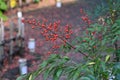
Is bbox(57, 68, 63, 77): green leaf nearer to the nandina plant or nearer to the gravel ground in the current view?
the nandina plant

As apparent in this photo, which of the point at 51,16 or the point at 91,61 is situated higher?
the point at 51,16

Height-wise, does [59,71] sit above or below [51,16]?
below

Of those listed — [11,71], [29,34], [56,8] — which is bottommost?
[11,71]

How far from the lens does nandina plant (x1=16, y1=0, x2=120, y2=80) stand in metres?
2.17

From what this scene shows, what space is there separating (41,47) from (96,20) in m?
5.45

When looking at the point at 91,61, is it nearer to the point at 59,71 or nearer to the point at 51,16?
the point at 59,71

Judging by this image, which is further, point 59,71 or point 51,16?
point 51,16

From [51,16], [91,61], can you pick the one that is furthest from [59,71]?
[51,16]

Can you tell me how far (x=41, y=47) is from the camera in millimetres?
8508

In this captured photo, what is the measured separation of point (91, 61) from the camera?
2.27m

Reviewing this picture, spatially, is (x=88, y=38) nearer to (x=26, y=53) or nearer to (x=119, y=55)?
(x=119, y=55)

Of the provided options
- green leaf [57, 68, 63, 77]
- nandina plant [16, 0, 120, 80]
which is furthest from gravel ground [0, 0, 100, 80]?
green leaf [57, 68, 63, 77]

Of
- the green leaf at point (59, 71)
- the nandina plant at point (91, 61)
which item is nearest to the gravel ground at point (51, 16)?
the nandina plant at point (91, 61)

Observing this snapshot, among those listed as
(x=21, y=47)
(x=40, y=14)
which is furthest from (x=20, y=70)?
(x=40, y=14)
